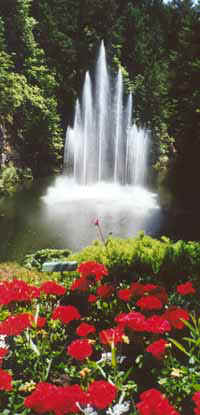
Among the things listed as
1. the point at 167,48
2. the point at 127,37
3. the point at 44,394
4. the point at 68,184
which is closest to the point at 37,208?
the point at 68,184

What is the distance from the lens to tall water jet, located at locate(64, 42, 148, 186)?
26.5 metres

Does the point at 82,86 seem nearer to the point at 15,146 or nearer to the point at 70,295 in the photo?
the point at 15,146

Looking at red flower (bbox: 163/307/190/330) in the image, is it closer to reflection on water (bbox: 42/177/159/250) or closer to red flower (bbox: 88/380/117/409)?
red flower (bbox: 88/380/117/409)

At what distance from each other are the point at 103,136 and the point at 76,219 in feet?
44.7

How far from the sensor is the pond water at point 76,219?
11273 mm

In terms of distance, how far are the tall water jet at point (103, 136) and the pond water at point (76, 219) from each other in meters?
4.80

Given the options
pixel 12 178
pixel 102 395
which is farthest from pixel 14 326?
pixel 12 178

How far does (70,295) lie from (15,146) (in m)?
21.3

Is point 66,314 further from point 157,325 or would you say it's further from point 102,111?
point 102,111

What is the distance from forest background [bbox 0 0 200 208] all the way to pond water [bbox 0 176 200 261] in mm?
2947

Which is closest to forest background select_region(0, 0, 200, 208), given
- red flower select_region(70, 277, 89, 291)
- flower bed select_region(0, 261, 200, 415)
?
red flower select_region(70, 277, 89, 291)

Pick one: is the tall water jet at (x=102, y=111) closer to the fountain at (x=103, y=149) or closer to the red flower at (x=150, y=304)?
the fountain at (x=103, y=149)

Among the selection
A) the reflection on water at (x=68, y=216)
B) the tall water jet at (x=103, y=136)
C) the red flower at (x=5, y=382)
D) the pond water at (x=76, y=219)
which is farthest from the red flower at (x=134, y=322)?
the tall water jet at (x=103, y=136)

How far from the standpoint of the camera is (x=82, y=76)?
28109 millimetres
